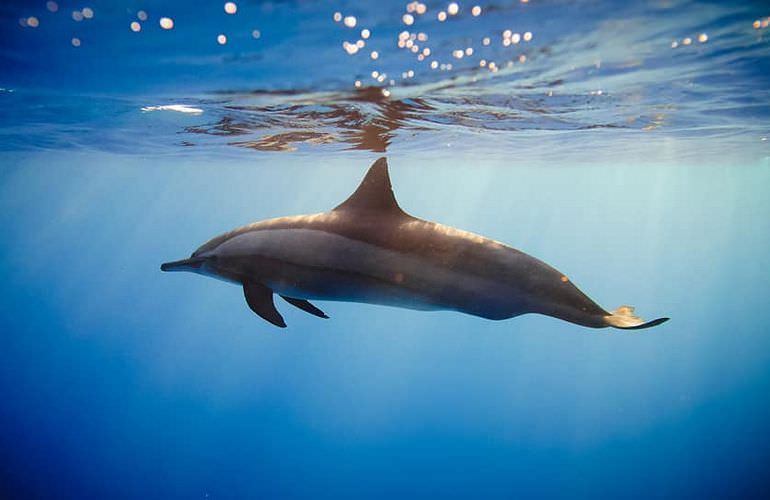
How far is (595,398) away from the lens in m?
39.2

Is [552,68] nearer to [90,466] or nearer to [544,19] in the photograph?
[544,19]

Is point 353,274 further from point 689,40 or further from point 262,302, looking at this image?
point 689,40

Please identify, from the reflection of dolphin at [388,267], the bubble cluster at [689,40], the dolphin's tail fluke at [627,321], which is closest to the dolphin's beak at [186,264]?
the reflection of dolphin at [388,267]

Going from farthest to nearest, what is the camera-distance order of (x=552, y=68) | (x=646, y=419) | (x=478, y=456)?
(x=646, y=419) → (x=478, y=456) → (x=552, y=68)

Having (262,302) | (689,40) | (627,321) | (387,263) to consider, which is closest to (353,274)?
(387,263)

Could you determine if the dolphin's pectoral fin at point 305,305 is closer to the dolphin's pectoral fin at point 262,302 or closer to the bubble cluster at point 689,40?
the dolphin's pectoral fin at point 262,302

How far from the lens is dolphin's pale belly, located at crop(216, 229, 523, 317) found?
406 centimetres

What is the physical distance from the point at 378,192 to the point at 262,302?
201 cm

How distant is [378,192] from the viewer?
15.1ft

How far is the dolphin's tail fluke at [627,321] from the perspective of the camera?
3.31m

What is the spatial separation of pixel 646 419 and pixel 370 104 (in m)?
38.6

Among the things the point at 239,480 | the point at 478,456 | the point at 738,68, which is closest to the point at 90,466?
the point at 239,480

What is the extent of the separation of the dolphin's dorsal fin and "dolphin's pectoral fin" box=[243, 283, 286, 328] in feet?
5.46

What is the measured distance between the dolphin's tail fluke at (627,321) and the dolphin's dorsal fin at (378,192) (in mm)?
2297
